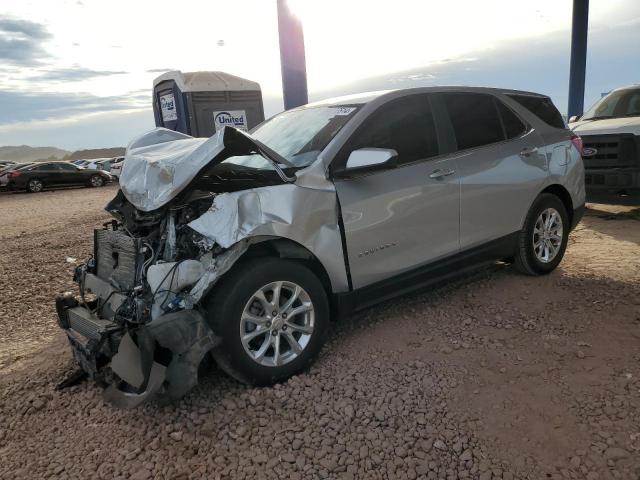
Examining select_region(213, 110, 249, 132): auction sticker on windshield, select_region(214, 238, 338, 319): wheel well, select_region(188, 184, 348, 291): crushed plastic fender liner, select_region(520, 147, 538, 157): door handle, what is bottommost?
select_region(214, 238, 338, 319): wheel well

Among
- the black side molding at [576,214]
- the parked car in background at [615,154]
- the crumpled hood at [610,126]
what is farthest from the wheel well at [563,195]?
the crumpled hood at [610,126]

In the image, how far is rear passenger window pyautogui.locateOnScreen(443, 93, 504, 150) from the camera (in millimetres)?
4262

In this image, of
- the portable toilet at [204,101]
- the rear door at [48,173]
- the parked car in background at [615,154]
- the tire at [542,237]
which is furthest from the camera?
the rear door at [48,173]

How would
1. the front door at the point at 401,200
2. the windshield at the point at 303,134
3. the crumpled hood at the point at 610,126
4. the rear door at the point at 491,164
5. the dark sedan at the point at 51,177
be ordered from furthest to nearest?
1. the dark sedan at the point at 51,177
2. the crumpled hood at the point at 610,126
3. the rear door at the point at 491,164
4. the windshield at the point at 303,134
5. the front door at the point at 401,200

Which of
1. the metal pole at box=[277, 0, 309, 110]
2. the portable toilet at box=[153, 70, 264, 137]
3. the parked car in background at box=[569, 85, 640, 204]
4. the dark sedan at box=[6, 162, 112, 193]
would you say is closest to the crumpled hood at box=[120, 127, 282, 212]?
the metal pole at box=[277, 0, 309, 110]

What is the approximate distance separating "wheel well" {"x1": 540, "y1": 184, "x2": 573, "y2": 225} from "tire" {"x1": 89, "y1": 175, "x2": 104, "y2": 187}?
71.8 feet

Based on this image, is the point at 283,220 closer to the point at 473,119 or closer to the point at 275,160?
the point at 275,160

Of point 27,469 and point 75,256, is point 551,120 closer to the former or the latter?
point 27,469

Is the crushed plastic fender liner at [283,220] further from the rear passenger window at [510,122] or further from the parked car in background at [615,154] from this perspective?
the parked car in background at [615,154]

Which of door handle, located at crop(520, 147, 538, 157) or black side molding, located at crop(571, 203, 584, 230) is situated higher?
door handle, located at crop(520, 147, 538, 157)

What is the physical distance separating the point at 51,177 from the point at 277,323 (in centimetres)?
2193

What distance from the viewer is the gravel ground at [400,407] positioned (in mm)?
2564

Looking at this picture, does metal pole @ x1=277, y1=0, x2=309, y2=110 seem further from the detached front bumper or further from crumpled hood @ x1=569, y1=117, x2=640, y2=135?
the detached front bumper

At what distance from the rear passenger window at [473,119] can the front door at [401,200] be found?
0.27 meters
